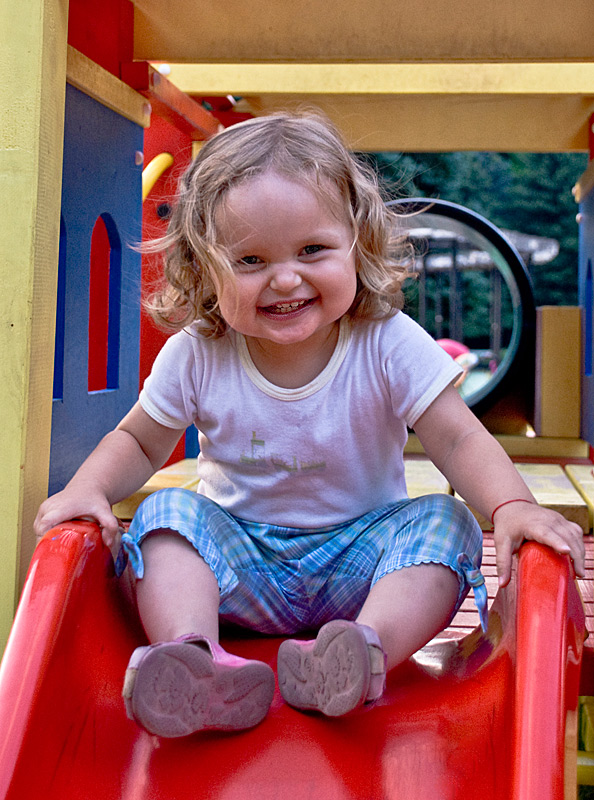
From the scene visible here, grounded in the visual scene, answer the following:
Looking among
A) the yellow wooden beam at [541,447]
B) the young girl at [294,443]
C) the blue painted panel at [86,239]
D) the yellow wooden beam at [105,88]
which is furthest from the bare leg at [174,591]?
the yellow wooden beam at [541,447]

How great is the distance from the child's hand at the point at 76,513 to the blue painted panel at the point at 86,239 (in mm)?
529

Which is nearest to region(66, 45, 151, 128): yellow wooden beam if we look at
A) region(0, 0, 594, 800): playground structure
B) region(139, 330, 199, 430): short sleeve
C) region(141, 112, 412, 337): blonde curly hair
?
region(0, 0, 594, 800): playground structure

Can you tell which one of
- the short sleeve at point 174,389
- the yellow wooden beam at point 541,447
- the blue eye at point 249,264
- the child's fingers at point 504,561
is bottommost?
the child's fingers at point 504,561

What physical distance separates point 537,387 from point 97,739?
2.29 m

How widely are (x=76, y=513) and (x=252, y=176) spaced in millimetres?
461

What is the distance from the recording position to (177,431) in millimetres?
1268

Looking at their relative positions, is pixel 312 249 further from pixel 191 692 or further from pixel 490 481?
pixel 191 692

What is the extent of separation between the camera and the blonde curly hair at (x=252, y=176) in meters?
1.09

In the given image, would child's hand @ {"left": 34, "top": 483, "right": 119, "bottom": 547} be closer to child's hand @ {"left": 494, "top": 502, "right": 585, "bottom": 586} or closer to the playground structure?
the playground structure

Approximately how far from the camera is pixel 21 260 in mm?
1096

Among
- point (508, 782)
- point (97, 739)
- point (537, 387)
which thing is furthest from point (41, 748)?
point (537, 387)

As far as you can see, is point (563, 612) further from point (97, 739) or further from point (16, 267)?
point (16, 267)

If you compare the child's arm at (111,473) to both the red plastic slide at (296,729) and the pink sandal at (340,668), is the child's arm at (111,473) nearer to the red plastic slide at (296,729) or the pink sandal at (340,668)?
the red plastic slide at (296,729)

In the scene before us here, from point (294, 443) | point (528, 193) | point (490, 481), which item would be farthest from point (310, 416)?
point (528, 193)
